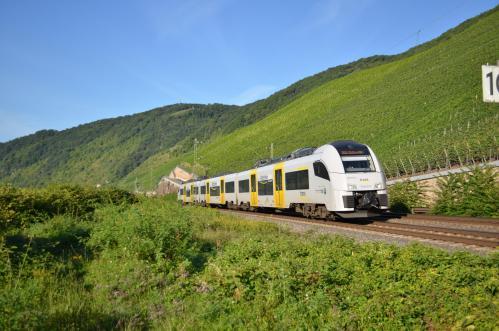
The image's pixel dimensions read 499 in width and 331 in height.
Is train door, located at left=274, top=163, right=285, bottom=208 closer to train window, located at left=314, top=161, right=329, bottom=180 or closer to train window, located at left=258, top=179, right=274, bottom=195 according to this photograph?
train window, located at left=258, top=179, right=274, bottom=195

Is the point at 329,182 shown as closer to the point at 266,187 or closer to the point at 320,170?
the point at 320,170

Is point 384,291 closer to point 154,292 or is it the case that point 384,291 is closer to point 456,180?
point 154,292

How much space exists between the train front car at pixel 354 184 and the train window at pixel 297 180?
6.27 ft

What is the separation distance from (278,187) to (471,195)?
8.68 meters

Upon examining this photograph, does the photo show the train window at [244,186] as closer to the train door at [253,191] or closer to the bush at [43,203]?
the train door at [253,191]

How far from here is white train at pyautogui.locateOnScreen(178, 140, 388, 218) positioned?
15273 millimetres

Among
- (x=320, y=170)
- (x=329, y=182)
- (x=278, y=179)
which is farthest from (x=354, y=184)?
(x=278, y=179)

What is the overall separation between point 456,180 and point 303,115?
214ft

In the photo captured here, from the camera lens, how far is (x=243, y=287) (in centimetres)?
614

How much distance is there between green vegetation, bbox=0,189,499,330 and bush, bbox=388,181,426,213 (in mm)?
13523

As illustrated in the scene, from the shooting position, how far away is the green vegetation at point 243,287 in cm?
506

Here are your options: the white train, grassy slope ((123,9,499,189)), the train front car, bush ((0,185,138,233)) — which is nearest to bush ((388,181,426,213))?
the white train

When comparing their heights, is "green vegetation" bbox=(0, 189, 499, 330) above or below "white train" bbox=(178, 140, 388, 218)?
below

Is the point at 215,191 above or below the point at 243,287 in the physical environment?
above
